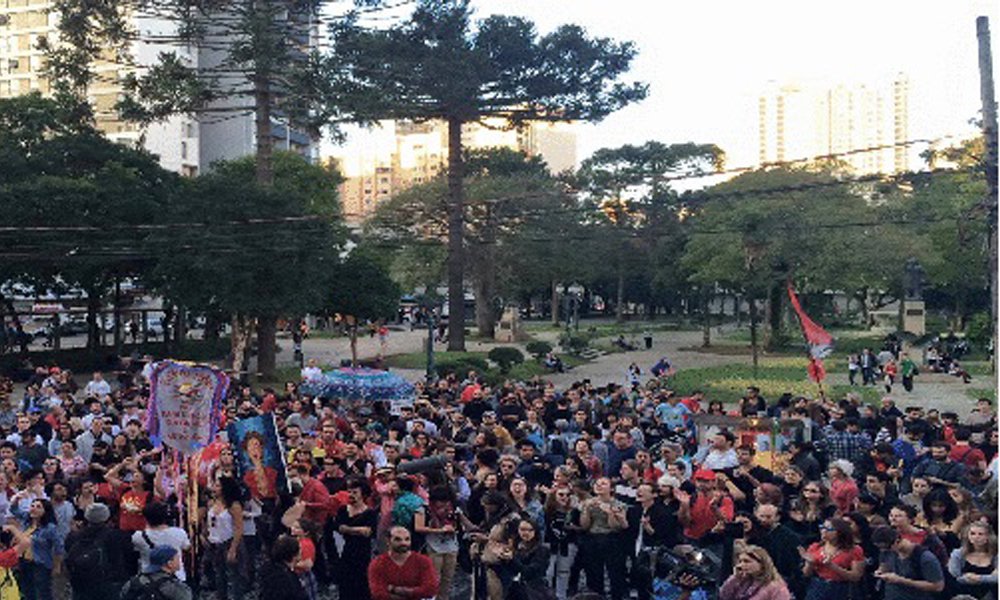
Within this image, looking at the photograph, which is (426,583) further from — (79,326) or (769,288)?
(79,326)

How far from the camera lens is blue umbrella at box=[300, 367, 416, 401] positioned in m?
19.4

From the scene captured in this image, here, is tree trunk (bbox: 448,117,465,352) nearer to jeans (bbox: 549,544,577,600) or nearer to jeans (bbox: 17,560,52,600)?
jeans (bbox: 549,544,577,600)

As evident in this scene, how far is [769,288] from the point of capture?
4731 centimetres

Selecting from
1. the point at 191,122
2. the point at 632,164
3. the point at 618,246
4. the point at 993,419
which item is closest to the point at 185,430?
the point at 993,419

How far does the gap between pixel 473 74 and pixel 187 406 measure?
29.4 m

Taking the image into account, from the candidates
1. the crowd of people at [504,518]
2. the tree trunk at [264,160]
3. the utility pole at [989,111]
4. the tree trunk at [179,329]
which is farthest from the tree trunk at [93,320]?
the utility pole at [989,111]

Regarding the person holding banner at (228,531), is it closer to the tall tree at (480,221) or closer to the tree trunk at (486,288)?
the tall tree at (480,221)

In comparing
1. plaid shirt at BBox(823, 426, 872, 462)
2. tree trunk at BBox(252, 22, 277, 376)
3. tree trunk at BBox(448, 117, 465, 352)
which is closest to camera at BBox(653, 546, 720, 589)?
plaid shirt at BBox(823, 426, 872, 462)

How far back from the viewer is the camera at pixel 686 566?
26.9ft

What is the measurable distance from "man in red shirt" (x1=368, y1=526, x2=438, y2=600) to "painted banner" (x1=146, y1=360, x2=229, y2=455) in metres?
3.76

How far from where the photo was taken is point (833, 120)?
165 meters

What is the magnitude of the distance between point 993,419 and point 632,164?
2404 inches

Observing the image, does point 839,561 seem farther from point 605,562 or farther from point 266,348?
point 266,348

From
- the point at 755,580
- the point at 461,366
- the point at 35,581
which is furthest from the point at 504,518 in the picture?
the point at 461,366
